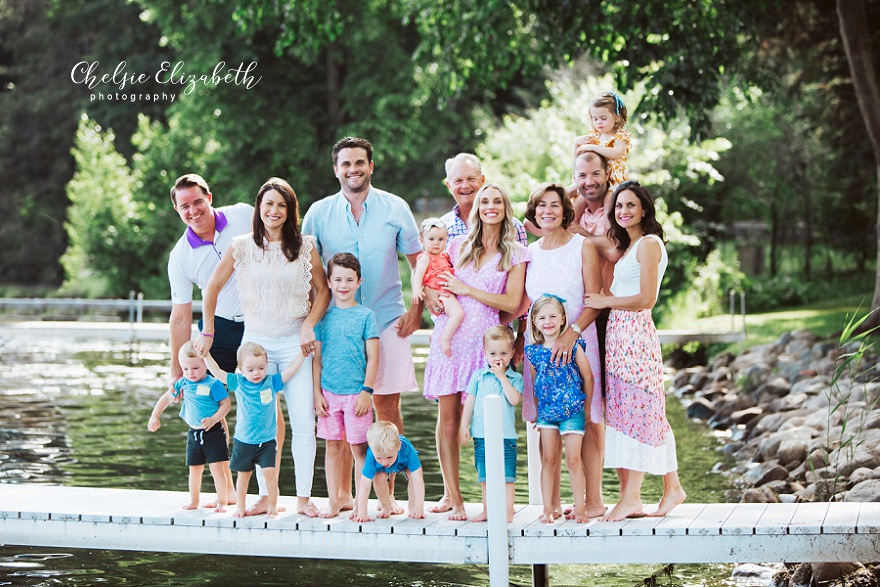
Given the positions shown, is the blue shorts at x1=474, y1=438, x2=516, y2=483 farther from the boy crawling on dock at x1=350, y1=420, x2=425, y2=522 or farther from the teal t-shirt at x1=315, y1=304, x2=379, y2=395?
the teal t-shirt at x1=315, y1=304, x2=379, y2=395

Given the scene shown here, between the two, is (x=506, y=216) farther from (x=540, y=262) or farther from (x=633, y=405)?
(x=633, y=405)

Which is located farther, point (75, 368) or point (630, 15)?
point (75, 368)

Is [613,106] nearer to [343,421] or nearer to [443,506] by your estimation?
[343,421]

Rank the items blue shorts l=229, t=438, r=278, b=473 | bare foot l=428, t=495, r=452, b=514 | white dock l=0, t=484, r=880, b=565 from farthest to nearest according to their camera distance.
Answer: bare foot l=428, t=495, r=452, b=514 < blue shorts l=229, t=438, r=278, b=473 < white dock l=0, t=484, r=880, b=565

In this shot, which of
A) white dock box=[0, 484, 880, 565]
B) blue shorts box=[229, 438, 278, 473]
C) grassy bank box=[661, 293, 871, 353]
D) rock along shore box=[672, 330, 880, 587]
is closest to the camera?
white dock box=[0, 484, 880, 565]

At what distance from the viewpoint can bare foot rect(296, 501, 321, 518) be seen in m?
6.73

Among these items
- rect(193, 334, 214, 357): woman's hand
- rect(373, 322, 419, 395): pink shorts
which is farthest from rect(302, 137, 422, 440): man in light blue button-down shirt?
rect(193, 334, 214, 357): woman's hand

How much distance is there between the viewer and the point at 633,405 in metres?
6.59

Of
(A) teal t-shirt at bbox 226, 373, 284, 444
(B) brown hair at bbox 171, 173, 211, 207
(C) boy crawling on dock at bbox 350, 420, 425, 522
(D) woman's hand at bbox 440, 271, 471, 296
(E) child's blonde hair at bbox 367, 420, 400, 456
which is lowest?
(C) boy crawling on dock at bbox 350, 420, 425, 522

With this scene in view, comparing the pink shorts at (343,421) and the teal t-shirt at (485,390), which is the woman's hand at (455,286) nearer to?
the teal t-shirt at (485,390)

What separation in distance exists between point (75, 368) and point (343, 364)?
14132mm

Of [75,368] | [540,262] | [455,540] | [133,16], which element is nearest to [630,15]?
[540,262]

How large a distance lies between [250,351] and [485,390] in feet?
4.51

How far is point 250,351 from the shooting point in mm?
6562
